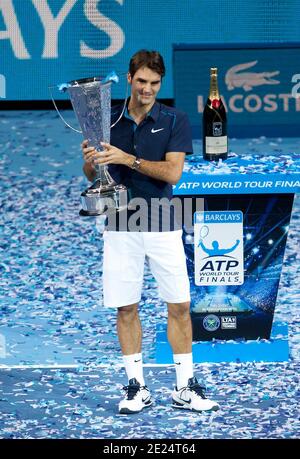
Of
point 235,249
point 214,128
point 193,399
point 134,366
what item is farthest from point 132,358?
point 214,128

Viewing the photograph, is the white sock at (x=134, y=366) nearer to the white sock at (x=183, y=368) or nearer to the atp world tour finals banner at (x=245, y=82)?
the white sock at (x=183, y=368)

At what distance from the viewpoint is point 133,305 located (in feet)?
19.1

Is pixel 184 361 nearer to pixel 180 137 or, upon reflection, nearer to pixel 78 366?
pixel 78 366

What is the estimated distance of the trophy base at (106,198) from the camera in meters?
5.62

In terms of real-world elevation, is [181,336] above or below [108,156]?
below

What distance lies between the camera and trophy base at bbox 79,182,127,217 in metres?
5.62

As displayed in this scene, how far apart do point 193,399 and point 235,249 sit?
35.5 inches

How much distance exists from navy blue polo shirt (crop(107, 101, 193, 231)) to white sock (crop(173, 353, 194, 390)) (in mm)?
612

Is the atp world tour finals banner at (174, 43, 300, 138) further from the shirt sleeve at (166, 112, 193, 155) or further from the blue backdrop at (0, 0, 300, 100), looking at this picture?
the shirt sleeve at (166, 112, 193, 155)

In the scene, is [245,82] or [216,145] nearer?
[216,145]

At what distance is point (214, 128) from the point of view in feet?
21.4

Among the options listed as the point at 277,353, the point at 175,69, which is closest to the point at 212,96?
the point at 277,353

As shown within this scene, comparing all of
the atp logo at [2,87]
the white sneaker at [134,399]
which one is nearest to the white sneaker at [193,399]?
the white sneaker at [134,399]

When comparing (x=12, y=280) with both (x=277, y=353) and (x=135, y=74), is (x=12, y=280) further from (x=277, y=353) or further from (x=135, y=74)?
(x=135, y=74)
